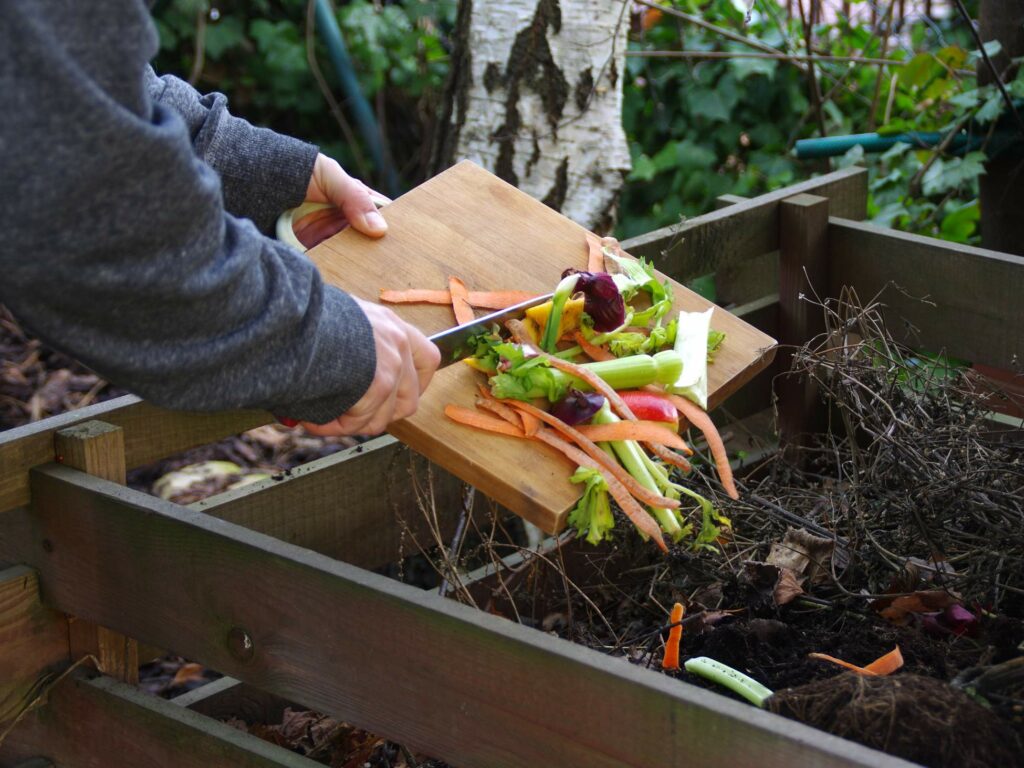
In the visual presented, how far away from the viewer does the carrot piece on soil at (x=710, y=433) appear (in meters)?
2.16

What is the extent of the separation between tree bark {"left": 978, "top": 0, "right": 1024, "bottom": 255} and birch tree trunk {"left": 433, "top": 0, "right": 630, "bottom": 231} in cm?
111

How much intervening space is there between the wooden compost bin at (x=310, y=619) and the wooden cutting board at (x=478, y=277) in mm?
279

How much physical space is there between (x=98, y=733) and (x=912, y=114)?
16.0 ft

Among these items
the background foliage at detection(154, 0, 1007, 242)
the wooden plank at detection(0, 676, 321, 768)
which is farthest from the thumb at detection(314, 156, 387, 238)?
the background foliage at detection(154, 0, 1007, 242)

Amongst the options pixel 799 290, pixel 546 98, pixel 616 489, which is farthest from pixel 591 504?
pixel 546 98

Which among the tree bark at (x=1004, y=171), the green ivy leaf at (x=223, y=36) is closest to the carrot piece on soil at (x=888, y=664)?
the tree bark at (x=1004, y=171)

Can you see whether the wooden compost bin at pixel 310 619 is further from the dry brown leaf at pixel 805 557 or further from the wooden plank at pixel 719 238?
the dry brown leaf at pixel 805 557

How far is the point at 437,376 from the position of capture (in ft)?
7.16

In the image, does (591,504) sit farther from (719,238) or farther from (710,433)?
(719,238)

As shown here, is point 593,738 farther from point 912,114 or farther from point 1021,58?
point 912,114

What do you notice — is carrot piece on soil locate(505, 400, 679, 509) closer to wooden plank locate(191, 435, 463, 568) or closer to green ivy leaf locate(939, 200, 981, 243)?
wooden plank locate(191, 435, 463, 568)

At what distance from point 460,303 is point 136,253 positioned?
1000 millimetres

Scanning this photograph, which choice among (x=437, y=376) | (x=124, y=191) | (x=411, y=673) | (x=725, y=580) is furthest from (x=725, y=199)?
(x=124, y=191)

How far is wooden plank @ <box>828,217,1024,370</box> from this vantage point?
9.41ft
